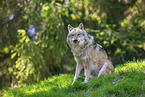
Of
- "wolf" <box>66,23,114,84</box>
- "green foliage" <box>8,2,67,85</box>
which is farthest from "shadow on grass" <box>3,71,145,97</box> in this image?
"green foliage" <box>8,2,67,85</box>

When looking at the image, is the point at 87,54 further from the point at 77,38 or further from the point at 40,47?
the point at 40,47

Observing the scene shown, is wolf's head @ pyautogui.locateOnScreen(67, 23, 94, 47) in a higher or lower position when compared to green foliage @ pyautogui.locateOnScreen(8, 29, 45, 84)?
higher

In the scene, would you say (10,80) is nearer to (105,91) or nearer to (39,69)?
(39,69)

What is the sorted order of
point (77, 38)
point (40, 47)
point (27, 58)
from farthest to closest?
point (40, 47)
point (27, 58)
point (77, 38)

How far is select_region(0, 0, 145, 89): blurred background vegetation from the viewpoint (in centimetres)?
1150

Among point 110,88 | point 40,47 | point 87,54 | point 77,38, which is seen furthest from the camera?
point 40,47

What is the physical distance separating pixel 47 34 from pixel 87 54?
18.3ft

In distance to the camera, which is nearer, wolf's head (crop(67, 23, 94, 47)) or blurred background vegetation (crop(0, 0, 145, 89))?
wolf's head (crop(67, 23, 94, 47))

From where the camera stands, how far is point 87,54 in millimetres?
6551

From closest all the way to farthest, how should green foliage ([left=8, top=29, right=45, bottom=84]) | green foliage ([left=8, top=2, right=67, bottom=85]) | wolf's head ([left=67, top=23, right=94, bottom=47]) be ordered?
wolf's head ([left=67, top=23, right=94, bottom=47]) < green foliage ([left=8, top=2, right=67, bottom=85]) < green foliage ([left=8, top=29, right=45, bottom=84])

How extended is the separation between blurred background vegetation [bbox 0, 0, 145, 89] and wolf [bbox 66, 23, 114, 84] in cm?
472

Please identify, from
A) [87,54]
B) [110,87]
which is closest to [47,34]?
[87,54]

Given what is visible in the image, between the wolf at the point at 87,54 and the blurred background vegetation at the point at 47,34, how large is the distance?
4.72 meters

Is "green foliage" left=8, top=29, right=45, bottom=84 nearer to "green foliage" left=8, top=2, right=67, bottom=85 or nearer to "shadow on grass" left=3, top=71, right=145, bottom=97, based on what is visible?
"green foliage" left=8, top=2, right=67, bottom=85
